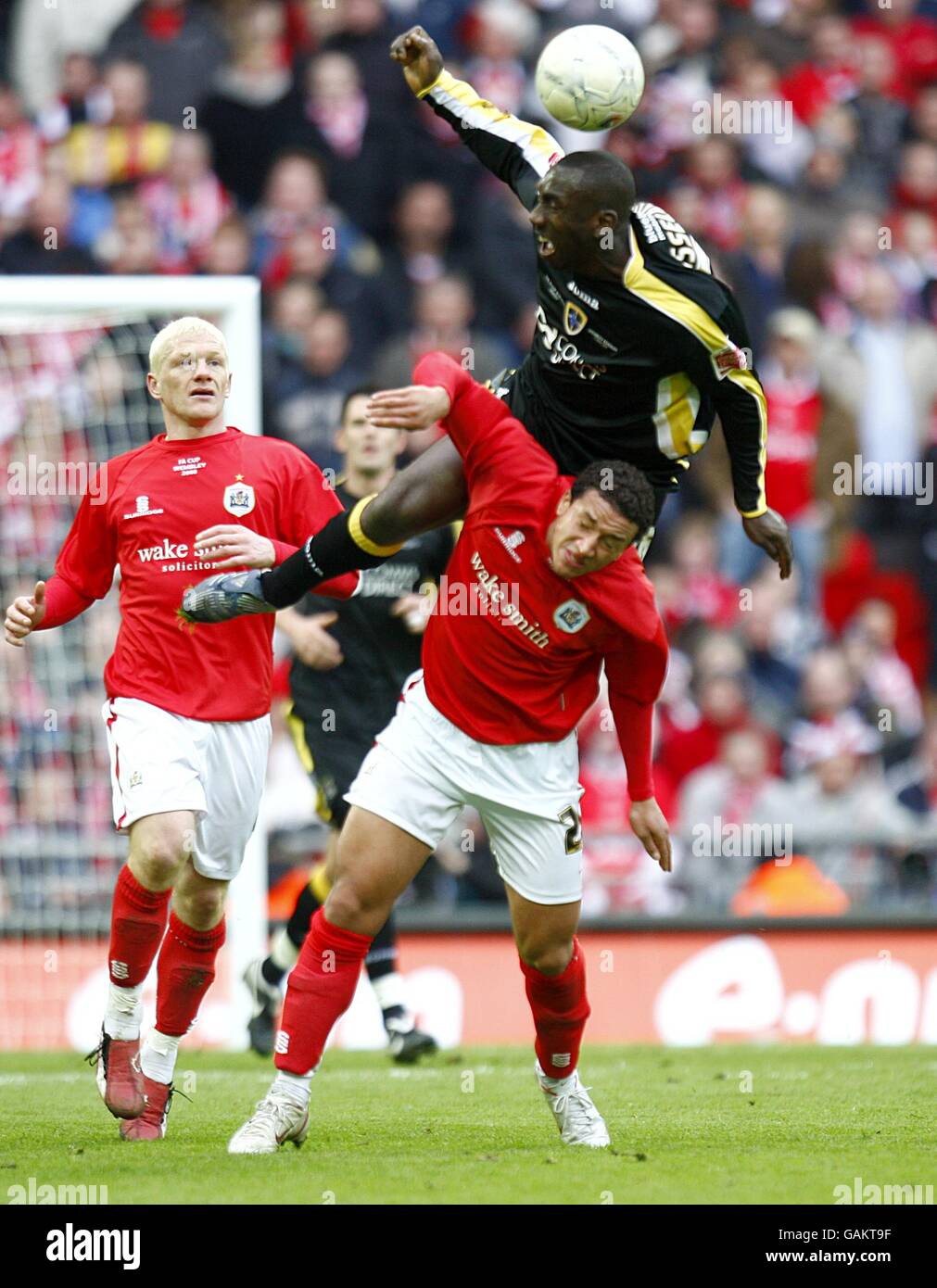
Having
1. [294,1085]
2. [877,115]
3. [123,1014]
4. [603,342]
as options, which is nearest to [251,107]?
[877,115]

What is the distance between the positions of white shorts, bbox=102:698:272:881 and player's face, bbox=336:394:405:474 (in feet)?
7.63

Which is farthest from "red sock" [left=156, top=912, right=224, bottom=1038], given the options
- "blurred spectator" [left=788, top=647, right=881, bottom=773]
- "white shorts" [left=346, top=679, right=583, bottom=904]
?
"blurred spectator" [left=788, top=647, right=881, bottom=773]

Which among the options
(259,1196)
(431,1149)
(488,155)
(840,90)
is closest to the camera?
(259,1196)

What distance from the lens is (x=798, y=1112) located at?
697 cm

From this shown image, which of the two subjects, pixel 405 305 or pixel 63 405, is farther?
pixel 405 305

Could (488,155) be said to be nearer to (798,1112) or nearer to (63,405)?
(798,1112)

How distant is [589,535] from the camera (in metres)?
5.65

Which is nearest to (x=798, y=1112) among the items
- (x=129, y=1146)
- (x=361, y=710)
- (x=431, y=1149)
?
(x=431, y=1149)

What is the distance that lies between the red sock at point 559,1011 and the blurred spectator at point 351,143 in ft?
26.4

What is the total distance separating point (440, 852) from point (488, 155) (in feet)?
17.2

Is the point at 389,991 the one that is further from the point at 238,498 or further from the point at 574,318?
the point at 574,318

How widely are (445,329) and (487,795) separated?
7.23 metres

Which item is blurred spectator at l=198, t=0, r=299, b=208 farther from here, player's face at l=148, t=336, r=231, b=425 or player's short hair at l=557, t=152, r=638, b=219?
player's short hair at l=557, t=152, r=638, b=219

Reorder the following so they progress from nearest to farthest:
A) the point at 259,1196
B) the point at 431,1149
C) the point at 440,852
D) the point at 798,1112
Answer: the point at 259,1196
the point at 431,1149
the point at 798,1112
the point at 440,852
